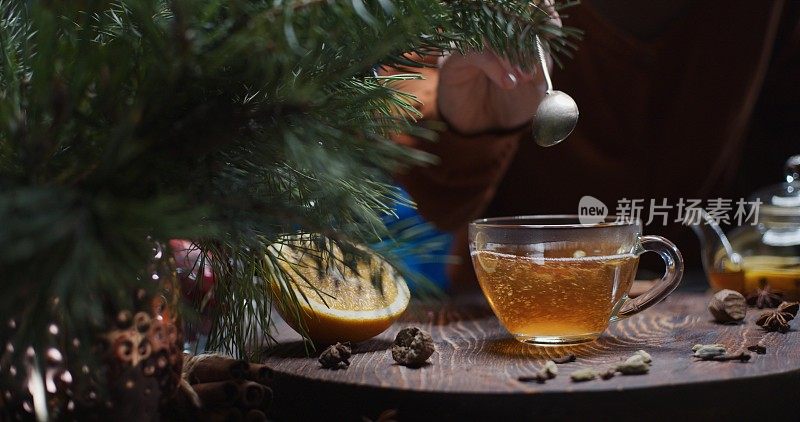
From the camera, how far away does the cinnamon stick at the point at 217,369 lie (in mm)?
464

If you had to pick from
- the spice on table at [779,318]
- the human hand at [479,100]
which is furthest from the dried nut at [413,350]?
the human hand at [479,100]

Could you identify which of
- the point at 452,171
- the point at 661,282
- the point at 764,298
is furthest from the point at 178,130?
the point at 452,171

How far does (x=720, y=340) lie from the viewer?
0.59 metres

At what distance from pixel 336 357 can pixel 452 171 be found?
627mm

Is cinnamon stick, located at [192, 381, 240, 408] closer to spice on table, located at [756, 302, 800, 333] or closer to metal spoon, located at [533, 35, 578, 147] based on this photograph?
metal spoon, located at [533, 35, 578, 147]

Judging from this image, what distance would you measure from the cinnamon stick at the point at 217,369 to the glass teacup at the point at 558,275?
0.68 feet

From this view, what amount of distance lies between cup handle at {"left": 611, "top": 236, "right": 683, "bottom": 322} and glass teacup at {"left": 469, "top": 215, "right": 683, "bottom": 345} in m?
0.02

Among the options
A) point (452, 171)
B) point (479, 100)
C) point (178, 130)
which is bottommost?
point (452, 171)

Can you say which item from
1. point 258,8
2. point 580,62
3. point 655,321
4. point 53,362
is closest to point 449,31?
point 258,8

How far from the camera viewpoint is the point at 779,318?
62 centimetres

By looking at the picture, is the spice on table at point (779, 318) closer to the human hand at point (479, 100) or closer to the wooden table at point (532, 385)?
the wooden table at point (532, 385)

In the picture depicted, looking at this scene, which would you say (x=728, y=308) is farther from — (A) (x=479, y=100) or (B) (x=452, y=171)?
(B) (x=452, y=171)

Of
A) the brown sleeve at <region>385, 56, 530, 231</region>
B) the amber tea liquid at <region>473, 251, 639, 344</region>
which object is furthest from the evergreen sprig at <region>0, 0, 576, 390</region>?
the brown sleeve at <region>385, 56, 530, 231</region>

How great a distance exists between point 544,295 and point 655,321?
176mm
